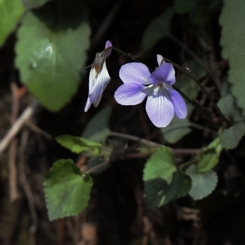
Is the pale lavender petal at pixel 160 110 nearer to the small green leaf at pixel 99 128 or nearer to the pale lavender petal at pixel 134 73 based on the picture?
the pale lavender petal at pixel 134 73

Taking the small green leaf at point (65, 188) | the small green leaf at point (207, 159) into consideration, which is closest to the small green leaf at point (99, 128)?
the small green leaf at point (65, 188)

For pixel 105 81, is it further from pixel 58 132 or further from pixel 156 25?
pixel 58 132

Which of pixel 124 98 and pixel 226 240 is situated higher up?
pixel 124 98

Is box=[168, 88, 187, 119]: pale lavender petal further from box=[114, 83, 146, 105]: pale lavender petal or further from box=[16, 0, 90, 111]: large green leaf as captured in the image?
→ box=[16, 0, 90, 111]: large green leaf

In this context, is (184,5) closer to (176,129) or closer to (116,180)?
(176,129)

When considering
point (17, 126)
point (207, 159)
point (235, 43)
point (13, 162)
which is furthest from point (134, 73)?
point (13, 162)

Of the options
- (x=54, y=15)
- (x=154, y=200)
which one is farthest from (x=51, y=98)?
(x=154, y=200)

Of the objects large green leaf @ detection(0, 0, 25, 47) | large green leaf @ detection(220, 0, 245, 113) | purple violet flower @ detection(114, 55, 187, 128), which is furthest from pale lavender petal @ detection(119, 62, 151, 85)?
large green leaf @ detection(0, 0, 25, 47)
